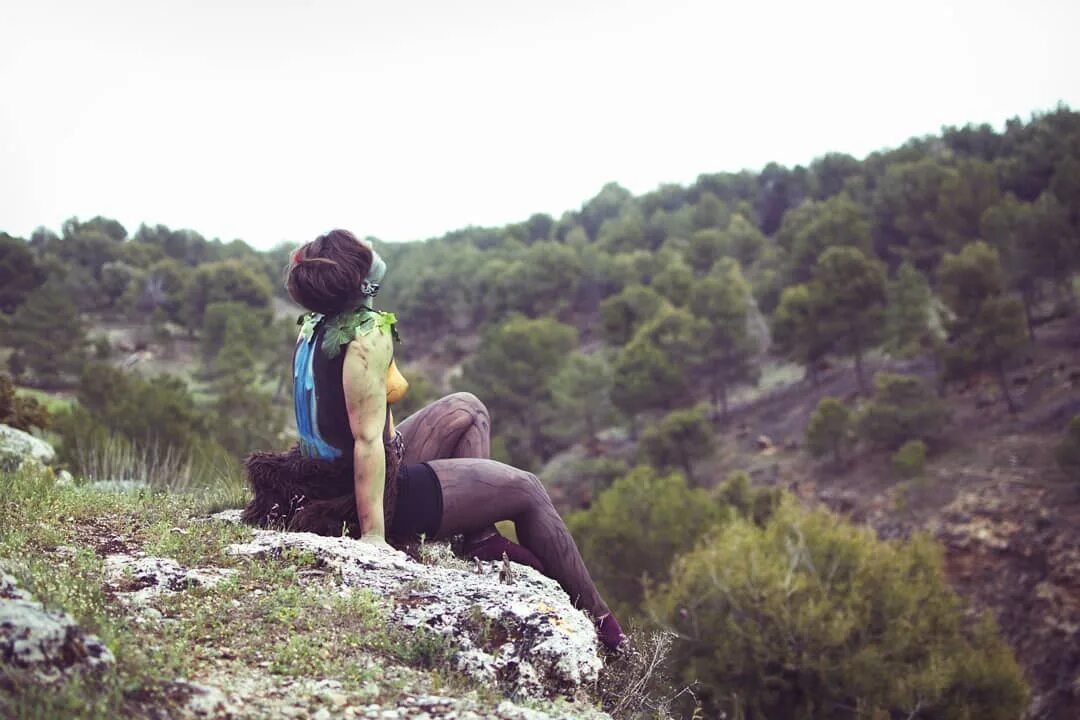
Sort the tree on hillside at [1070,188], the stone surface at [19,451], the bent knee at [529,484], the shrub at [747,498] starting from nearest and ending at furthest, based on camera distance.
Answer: the bent knee at [529,484], the stone surface at [19,451], the shrub at [747,498], the tree on hillside at [1070,188]

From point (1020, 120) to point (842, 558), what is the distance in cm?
4279

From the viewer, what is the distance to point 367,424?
3.60 meters

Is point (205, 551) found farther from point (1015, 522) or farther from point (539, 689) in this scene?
point (1015, 522)

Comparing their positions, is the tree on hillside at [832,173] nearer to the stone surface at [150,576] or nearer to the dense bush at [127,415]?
the dense bush at [127,415]

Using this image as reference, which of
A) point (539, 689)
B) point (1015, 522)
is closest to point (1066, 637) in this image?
point (1015, 522)

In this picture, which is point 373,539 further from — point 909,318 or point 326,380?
point 909,318

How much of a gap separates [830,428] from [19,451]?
1129 inches

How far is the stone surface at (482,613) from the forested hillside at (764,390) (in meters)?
3.55

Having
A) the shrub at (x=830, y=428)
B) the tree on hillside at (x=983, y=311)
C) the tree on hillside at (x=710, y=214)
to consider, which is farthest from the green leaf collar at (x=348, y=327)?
the tree on hillside at (x=710, y=214)

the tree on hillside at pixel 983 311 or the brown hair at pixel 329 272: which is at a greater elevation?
the brown hair at pixel 329 272

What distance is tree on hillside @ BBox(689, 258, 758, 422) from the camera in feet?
132

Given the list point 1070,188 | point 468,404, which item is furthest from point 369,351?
point 1070,188

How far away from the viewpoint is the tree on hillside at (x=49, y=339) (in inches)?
1160

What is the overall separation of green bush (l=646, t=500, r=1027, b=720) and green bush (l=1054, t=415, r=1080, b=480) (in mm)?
7096
